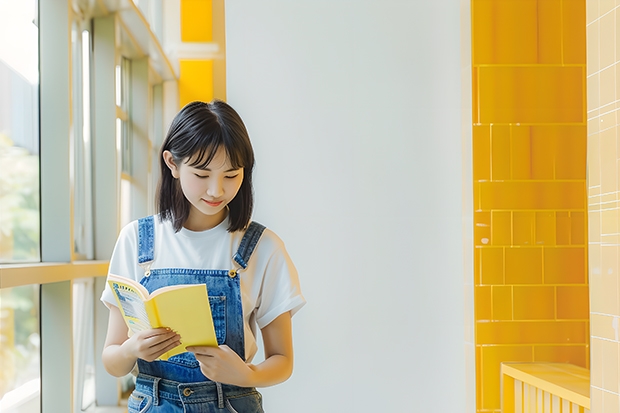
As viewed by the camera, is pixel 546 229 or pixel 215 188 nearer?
pixel 215 188

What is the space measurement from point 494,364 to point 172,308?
205 centimetres

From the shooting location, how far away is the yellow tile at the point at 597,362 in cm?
198

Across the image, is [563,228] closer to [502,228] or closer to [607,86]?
[502,228]

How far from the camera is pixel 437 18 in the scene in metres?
3.28

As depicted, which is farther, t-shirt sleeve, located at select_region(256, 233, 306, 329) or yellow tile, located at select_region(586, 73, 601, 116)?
yellow tile, located at select_region(586, 73, 601, 116)

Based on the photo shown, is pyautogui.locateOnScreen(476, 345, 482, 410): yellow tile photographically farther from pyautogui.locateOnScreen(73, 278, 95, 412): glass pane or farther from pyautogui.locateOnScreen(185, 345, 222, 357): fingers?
pyautogui.locateOnScreen(185, 345, 222, 357): fingers

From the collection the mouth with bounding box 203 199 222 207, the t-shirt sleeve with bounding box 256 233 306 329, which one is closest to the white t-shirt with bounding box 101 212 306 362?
the t-shirt sleeve with bounding box 256 233 306 329

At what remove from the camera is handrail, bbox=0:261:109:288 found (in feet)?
4.99

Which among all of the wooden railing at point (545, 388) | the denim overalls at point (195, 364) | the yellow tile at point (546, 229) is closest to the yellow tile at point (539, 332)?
the wooden railing at point (545, 388)

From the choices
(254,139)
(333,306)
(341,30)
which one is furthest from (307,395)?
(341,30)

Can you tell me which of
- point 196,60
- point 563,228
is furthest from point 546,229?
point 196,60

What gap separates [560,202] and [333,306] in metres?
1.16

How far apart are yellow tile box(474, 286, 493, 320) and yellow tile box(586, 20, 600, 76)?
51.6 inches

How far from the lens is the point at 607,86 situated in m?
1.97
